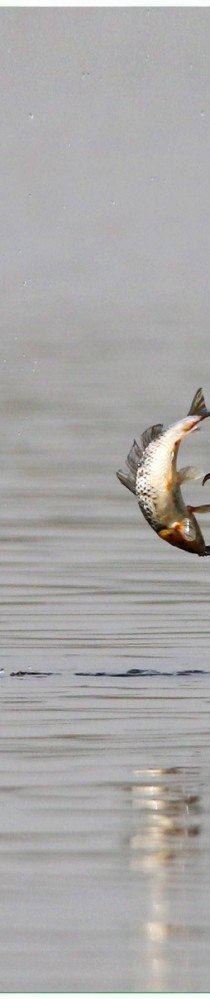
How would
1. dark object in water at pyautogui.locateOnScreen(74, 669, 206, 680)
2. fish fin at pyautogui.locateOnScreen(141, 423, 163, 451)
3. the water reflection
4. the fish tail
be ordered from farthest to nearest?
dark object in water at pyautogui.locateOnScreen(74, 669, 206, 680)
fish fin at pyautogui.locateOnScreen(141, 423, 163, 451)
the fish tail
the water reflection

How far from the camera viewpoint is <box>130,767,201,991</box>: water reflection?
416 inches

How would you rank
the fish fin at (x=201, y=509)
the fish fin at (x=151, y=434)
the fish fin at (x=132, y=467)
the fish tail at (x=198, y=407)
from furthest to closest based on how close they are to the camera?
the fish fin at (x=132, y=467)
the fish fin at (x=151, y=434)
the fish tail at (x=198, y=407)
the fish fin at (x=201, y=509)

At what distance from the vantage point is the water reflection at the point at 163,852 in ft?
34.7

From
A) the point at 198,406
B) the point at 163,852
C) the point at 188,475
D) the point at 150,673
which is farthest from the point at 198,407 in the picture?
the point at 150,673

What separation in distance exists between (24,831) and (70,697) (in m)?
2.91

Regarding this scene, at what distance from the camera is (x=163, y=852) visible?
11.7 m

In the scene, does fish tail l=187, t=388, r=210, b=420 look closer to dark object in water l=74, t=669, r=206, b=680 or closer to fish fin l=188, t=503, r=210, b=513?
fish fin l=188, t=503, r=210, b=513

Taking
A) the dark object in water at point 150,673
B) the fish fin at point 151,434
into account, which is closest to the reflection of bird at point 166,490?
the fish fin at point 151,434

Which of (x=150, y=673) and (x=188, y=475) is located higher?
(x=188, y=475)

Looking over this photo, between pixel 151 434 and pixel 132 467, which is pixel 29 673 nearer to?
pixel 132 467

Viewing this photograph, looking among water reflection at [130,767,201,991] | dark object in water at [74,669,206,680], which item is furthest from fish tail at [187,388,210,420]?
dark object in water at [74,669,206,680]

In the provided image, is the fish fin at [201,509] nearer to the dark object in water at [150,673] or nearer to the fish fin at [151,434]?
the fish fin at [151,434]

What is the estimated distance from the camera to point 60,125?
100688mm

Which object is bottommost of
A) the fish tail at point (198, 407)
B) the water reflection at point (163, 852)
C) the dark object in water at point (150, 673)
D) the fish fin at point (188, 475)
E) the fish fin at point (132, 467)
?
the water reflection at point (163, 852)
